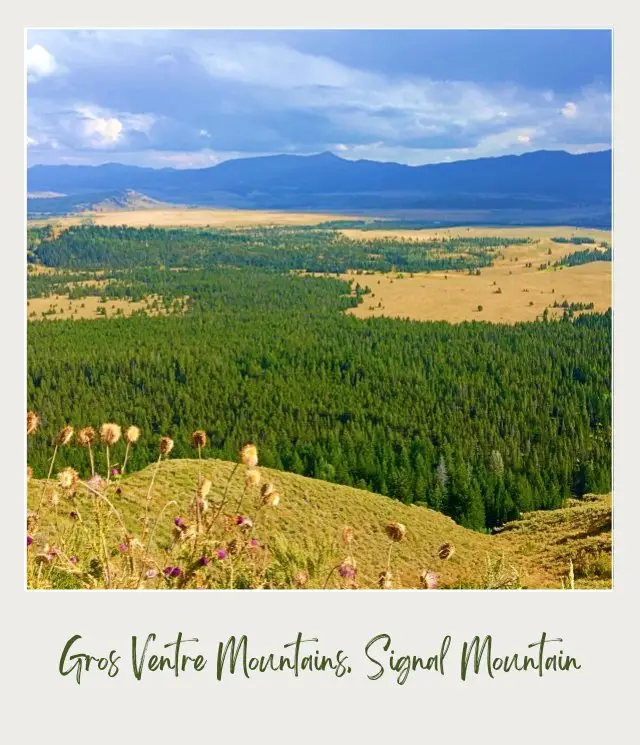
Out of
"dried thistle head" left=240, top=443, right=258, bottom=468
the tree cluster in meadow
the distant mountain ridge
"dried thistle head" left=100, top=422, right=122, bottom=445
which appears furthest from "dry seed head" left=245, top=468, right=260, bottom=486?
the distant mountain ridge

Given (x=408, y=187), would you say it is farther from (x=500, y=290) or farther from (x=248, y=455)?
(x=248, y=455)

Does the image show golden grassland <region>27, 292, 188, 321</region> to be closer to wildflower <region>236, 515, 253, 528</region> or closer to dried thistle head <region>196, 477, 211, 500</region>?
wildflower <region>236, 515, 253, 528</region>

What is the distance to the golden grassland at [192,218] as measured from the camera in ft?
324

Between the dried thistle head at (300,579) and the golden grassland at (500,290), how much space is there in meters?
52.0

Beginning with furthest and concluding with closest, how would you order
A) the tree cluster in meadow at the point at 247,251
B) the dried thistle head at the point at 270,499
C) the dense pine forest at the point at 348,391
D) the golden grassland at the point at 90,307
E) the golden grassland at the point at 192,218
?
the golden grassland at the point at 192,218, the tree cluster in meadow at the point at 247,251, the golden grassland at the point at 90,307, the dense pine forest at the point at 348,391, the dried thistle head at the point at 270,499

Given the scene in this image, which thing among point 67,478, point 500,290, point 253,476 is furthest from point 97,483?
point 500,290

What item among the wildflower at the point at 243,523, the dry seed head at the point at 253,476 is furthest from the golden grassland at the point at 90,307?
the dry seed head at the point at 253,476

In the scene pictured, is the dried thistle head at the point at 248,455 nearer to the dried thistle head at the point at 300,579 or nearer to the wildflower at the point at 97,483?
the wildflower at the point at 97,483

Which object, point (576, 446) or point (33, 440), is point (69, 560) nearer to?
point (33, 440)

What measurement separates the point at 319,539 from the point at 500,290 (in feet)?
200

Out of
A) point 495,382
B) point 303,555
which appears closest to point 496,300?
point 495,382

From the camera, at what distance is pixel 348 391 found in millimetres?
39281

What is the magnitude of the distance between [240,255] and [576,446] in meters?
64.0

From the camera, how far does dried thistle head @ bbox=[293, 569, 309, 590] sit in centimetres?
683
